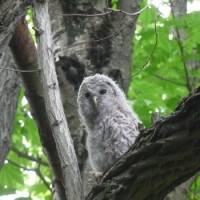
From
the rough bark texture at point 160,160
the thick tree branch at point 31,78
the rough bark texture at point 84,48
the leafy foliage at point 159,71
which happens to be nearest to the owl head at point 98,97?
the rough bark texture at point 84,48

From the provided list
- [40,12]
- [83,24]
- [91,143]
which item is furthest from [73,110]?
[40,12]

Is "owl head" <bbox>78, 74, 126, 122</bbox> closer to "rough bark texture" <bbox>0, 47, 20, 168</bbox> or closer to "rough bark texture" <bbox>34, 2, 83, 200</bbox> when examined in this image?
"rough bark texture" <bbox>0, 47, 20, 168</bbox>

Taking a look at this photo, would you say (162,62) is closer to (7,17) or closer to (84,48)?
(84,48)

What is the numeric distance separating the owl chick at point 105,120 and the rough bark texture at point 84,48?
120 mm

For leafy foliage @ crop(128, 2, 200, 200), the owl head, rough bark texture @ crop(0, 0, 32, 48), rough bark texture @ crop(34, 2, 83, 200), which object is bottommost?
rough bark texture @ crop(34, 2, 83, 200)

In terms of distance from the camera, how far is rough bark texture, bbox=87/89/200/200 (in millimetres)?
2229

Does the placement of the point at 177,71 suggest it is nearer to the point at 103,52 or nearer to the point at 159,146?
the point at 103,52

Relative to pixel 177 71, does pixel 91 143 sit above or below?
below

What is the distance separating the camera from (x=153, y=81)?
570 centimetres

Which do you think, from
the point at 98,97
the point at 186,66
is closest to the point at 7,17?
the point at 98,97

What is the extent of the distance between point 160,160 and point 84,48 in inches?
76.8

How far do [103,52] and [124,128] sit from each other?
23.0 inches

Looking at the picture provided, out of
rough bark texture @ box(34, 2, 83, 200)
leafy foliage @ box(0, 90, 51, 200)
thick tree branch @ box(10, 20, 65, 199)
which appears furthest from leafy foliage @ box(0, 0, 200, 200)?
rough bark texture @ box(34, 2, 83, 200)

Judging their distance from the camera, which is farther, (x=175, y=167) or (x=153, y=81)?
(x=153, y=81)
